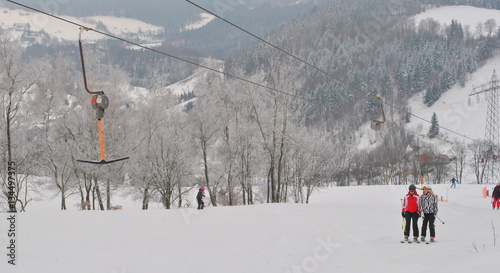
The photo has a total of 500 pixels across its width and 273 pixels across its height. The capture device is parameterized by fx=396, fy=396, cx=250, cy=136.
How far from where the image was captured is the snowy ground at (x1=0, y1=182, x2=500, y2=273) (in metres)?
9.96

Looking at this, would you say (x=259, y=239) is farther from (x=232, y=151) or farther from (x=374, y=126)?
(x=232, y=151)

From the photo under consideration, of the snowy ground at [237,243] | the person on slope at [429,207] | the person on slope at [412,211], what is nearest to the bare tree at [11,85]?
the snowy ground at [237,243]

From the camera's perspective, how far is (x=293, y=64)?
35.8 metres

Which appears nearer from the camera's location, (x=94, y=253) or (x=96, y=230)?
(x=94, y=253)

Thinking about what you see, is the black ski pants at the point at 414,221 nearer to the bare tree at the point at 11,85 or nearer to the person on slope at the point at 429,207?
the person on slope at the point at 429,207

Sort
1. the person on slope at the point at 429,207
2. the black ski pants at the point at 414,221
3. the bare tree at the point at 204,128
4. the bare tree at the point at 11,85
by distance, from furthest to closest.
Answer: the bare tree at the point at 204,128 < the bare tree at the point at 11,85 < the black ski pants at the point at 414,221 < the person on slope at the point at 429,207

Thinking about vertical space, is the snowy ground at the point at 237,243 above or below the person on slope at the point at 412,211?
below

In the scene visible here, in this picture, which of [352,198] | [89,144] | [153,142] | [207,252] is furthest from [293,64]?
[352,198]

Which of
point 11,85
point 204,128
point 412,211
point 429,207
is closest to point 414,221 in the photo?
point 412,211

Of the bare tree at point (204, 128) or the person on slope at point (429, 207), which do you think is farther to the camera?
the bare tree at point (204, 128)

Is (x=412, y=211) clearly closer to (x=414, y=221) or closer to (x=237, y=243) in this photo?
(x=414, y=221)

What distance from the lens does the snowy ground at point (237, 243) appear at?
996 cm

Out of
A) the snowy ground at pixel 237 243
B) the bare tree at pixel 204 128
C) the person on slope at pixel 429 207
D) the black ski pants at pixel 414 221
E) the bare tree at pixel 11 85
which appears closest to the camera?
the snowy ground at pixel 237 243

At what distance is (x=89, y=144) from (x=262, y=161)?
15.7 metres
